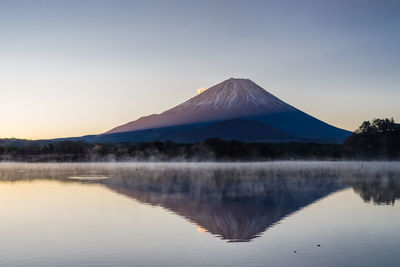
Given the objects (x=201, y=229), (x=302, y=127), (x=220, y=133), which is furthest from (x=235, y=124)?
(x=201, y=229)

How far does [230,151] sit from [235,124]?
72.5 meters

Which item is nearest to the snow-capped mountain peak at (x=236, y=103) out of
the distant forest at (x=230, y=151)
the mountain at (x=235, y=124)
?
the mountain at (x=235, y=124)

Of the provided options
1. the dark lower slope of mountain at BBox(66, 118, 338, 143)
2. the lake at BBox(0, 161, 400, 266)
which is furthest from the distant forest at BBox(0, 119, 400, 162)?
A: the lake at BBox(0, 161, 400, 266)

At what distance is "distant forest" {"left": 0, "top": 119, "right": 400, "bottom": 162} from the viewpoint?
308ft

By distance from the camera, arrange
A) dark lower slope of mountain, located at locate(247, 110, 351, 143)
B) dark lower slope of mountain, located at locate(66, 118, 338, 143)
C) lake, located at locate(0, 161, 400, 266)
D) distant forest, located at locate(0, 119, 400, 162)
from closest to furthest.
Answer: lake, located at locate(0, 161, 400, 266) < distant forest, located at locate(0, 119, 400, 162) < dark lower slope of mountain, located at locate(66, 118, 338, 143) < dark lower slope of mountain, located at locate(247, 110, 351, 143)

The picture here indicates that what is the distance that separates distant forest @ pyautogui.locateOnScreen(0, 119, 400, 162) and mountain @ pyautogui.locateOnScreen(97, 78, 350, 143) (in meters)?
51.8

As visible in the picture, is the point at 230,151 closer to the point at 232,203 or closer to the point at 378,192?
the point at 378,192

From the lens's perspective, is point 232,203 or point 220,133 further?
point 220,133

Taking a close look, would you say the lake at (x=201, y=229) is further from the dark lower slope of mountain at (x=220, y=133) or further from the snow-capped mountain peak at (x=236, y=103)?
the snow-capped mountain peak at (x=236, y=103)

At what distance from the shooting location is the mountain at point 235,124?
167875 millimetres

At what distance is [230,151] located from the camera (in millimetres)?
101438

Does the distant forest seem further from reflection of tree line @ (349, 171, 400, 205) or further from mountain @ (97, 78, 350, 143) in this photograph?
reflection of tree line @ (349, 171, 400, 205)

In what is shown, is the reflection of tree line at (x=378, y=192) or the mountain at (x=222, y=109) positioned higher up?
the mountain at (x=222, y=109)

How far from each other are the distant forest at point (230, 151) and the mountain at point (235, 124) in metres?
51.8
